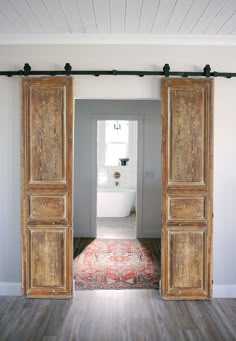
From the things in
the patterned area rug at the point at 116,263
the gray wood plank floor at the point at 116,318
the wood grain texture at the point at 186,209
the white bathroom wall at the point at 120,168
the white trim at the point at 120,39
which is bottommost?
the gray wood plank floor at the point at 116,318

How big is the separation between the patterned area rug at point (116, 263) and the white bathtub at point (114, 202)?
173 cm

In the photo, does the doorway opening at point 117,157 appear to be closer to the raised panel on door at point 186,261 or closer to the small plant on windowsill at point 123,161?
the small plant on windowsill at point 123,161

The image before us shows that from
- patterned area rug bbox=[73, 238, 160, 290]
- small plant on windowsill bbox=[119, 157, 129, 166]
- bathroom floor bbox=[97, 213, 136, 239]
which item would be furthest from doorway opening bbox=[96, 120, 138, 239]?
patterned area rug bbox=[73, 238, 160, 290]

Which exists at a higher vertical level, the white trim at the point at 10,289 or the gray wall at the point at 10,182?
the gray wall at the point at 10,182

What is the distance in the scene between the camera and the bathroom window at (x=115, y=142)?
825cm

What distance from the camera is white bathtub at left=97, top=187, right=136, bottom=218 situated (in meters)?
7.40

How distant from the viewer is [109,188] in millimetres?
8039

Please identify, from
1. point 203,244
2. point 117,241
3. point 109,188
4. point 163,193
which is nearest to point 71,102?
point 163,193

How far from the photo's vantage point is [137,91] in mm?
3461

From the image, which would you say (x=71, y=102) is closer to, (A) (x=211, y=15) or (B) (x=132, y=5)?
(B) (x=132, y=5)

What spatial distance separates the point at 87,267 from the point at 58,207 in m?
1.34

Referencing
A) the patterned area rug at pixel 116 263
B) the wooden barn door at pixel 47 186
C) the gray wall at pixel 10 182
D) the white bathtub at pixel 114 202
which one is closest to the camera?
the wooden barn door at pixel 47 186

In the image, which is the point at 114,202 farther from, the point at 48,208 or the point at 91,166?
the point at 48,208

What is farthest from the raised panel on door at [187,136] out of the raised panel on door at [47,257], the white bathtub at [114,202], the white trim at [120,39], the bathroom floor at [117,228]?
the white bathtub at [114,202]
